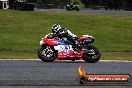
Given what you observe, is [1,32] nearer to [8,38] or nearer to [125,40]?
[8,38]

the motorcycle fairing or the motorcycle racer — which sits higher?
the motorcycle racer

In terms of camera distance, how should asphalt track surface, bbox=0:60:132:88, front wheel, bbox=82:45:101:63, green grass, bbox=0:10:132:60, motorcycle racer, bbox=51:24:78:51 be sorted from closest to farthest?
1. asphalt track surface, bbox=0:60:132:88
2. front wheel, bbox=82:45:101:63
3. motorcycle racer, bbox=51:24:78:51
4. green grass, bbox=0:10:132:60

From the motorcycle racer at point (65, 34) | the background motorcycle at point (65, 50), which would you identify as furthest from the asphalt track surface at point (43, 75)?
the motorcycle racer at point (65, 34)

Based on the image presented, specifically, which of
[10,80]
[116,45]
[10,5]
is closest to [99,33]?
[116,45]

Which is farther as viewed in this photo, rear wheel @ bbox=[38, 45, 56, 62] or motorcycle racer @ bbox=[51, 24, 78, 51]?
motorcycle racer @ bbox=[51, 24, 78, 51]

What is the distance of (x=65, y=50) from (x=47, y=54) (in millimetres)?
774

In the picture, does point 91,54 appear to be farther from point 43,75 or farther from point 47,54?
point 43,75

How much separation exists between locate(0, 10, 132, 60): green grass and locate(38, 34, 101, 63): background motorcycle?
279 centimetres

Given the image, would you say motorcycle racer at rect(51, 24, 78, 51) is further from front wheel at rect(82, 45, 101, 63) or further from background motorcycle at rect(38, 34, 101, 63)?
front wheel at rect(82, 45, 101, 63)

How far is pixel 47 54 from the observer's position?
61.0 feet

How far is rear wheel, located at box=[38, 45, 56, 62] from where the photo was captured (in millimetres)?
18531

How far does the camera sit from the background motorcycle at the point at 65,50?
60.8 feet

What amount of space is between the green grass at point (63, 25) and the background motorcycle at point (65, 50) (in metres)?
2.79

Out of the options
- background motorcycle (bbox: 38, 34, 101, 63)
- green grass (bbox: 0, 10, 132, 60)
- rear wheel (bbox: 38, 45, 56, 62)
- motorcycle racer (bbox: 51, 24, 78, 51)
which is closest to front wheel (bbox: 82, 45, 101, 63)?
background motorcycle (bbox: 38, 34, 101, 63)
